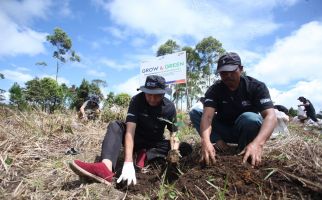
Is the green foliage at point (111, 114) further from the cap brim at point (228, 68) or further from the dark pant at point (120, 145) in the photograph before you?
the cap brim at point (228, 68)

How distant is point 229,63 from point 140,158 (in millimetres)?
1401

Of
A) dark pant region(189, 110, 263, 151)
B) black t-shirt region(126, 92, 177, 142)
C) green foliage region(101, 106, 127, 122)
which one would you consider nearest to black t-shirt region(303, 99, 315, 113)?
green foliage region(101, 106, 127, 122)

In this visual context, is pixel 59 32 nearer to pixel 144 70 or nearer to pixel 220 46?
pixel 220 46

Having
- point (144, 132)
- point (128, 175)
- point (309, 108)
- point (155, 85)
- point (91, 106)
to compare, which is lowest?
point (128, 175)

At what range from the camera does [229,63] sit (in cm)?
301

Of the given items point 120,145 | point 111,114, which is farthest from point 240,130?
point 111,114

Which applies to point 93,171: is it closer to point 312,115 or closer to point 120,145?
point 120,145

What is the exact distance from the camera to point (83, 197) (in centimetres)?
267

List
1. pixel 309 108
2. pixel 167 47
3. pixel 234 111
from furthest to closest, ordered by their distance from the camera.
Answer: pixel 167 47 → pixel 309 108 → pixel 234 111

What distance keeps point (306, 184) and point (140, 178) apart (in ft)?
4.89

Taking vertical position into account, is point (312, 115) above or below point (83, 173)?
above

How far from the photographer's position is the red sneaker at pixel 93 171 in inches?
111

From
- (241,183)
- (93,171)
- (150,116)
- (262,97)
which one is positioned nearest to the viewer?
(241,183)

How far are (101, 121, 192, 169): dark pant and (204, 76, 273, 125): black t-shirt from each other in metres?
0.63
